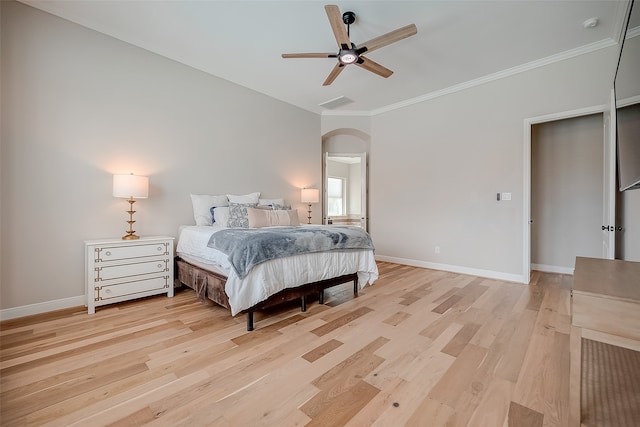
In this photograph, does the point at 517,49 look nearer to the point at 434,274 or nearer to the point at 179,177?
the point at 434,274

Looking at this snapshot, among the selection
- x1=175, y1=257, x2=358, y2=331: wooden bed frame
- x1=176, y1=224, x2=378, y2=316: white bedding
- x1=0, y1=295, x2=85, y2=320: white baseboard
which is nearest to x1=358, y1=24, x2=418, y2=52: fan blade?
x1=176, y1=224, x2=378, y2=316: white bedding

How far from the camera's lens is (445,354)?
1.85 metres

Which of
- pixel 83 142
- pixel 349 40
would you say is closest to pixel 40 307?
pixel 83 142

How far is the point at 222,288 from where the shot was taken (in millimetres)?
2322

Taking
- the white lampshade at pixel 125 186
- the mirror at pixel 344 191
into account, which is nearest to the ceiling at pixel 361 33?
the white lampshade at pixel 125 186

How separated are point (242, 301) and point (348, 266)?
1223 mm

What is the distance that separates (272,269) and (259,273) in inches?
4.9

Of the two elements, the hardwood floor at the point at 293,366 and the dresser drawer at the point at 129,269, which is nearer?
the hardwood floor at the point at 293,366

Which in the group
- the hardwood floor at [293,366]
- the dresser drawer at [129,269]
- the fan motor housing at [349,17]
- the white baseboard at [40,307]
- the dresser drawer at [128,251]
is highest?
the fan motor housing at [349,17]

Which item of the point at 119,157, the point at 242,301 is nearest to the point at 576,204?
the point at 242,301

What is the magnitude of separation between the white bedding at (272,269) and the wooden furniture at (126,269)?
281 mm

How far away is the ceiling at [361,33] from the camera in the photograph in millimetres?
2541

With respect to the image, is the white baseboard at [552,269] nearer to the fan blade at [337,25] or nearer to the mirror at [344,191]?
the mirror at [344,191]

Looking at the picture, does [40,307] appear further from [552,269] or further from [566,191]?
[566,191]
